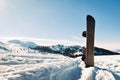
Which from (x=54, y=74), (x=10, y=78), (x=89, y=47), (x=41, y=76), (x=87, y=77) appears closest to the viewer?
(x=10, y=78)

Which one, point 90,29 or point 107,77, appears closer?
point 107,77

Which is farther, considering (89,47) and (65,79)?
(89,47)

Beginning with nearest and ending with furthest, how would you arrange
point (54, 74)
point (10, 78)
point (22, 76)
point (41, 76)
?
1. point (10, 78)
2. point (22, 76)
3. point (41, 76)
4. point (54, 74)

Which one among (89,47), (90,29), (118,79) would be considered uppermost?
(90,29)

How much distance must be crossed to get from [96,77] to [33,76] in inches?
56.8

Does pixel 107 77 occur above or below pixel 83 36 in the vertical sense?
below

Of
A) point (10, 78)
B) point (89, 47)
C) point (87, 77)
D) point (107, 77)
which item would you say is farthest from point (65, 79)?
point (89, 47)

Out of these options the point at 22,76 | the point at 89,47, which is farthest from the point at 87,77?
the point at 89,47

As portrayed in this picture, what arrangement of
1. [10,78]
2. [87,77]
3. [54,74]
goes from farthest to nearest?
[87,77], [54,74], [10,78]

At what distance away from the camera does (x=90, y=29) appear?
674cm

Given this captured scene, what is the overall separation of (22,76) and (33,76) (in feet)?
0.68

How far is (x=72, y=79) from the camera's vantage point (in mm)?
4230

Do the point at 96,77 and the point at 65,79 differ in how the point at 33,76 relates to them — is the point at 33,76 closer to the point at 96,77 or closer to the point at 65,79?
the point at 65,79

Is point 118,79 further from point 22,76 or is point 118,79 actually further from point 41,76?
point 22,76
